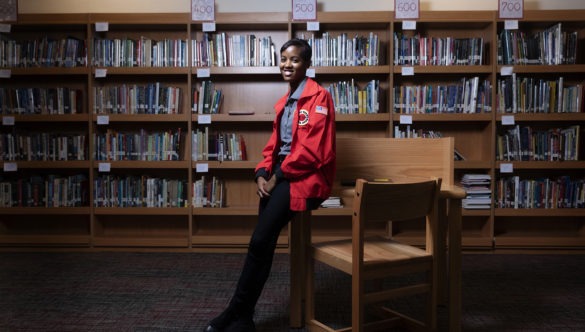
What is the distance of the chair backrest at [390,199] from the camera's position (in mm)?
1921

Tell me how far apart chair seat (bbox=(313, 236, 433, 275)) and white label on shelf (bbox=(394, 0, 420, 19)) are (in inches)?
96.2

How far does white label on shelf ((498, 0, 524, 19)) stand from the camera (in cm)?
415

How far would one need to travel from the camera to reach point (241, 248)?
436 centimetres

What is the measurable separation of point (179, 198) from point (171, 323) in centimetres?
186

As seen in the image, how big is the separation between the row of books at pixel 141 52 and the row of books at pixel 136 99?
0.67 feet

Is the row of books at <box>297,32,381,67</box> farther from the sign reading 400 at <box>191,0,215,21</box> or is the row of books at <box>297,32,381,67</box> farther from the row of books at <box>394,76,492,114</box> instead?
the sign reading 400 at <box>191,0,215,21</box>

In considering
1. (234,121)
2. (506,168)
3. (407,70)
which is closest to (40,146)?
(234,121)

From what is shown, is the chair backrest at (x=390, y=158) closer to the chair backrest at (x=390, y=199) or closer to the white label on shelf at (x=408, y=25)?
the chair backrest at (x=390, y=199)

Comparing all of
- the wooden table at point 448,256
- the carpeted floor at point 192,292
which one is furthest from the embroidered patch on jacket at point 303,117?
the carpeted floor at point 192,292

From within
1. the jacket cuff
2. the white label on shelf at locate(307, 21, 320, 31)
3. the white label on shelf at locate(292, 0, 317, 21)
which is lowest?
the jacket cuff

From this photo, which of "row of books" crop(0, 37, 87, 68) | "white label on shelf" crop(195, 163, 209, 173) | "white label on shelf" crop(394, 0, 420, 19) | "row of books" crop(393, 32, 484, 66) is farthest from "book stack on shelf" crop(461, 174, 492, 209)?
"row of books" crop(0, 37, 87, 68)

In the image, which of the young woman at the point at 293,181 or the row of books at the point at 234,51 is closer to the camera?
the young woman at the point at 293,181

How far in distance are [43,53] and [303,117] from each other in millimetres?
3097

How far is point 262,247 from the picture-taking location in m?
2.28
